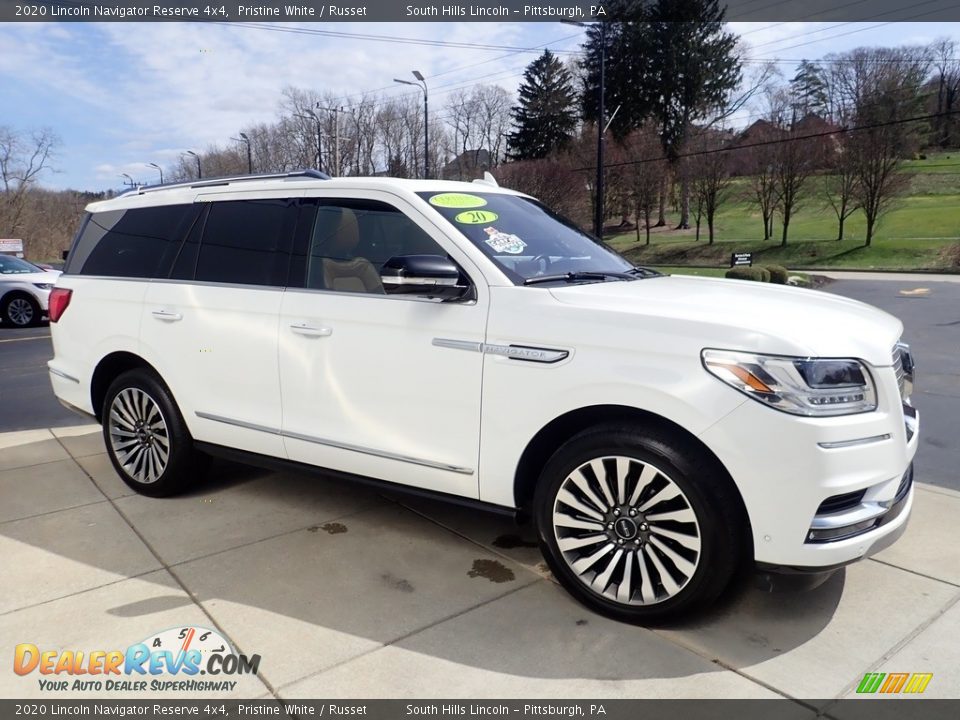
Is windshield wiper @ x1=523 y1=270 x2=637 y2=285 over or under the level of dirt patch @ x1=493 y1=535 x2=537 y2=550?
over

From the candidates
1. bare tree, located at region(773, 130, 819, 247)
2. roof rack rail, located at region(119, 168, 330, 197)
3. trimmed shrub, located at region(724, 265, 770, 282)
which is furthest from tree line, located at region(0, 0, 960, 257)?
roof rack rail, located at region(119, 168, 330, 197)

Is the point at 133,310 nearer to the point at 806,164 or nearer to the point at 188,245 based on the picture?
the point at 188,245

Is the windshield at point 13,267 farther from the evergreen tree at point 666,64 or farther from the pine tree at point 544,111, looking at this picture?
the pine tree at point 544,111

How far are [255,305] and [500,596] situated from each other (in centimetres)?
204

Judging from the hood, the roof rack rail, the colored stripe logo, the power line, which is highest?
the power line

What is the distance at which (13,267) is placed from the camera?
583 inches

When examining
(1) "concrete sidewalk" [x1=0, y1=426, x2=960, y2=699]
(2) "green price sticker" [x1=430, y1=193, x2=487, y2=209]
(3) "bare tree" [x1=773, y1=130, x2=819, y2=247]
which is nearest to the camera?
(1) "concrete sidewalk" [x1=0, y1=426, x2=960, y2=699]

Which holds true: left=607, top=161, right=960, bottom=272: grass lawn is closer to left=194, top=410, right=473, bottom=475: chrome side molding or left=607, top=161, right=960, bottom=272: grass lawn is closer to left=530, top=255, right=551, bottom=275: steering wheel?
left=530, top=255, right=551, bottom=275: steering wheel

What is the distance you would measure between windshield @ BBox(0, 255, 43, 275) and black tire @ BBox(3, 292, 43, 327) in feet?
1.84

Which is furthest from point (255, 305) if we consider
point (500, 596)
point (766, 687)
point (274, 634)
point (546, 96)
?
point (546, 96)

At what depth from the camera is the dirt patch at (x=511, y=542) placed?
391 centimetres

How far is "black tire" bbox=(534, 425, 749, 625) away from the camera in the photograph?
2.77m

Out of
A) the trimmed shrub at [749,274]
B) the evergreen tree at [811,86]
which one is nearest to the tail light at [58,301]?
the trimmed shrub at [749,274]
